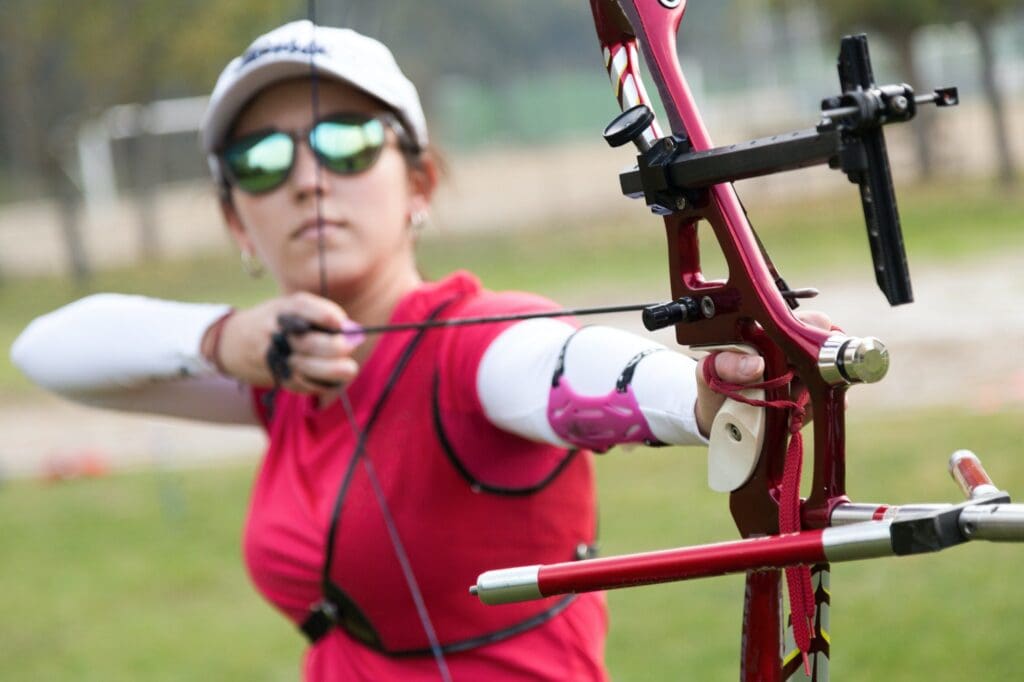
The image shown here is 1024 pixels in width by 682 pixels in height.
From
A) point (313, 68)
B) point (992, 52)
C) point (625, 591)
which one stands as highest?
point (992, 52)

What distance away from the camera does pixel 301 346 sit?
1861mm

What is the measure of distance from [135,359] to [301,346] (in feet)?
1.45

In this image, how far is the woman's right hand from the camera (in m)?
1.84

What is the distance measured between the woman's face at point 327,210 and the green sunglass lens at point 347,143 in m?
0.01

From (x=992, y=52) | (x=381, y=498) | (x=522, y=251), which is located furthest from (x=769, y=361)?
(x=522, y=251)

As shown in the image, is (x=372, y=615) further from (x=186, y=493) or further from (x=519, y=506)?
(x=186, y=493)

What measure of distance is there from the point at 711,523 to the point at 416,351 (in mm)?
3962

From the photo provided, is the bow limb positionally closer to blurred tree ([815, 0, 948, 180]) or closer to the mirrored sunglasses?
the mirrored sunglasses

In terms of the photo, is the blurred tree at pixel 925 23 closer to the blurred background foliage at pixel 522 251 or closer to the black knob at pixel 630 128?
the blurred background foliage at pixel 522 251

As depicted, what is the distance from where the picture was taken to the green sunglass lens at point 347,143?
2.01 m

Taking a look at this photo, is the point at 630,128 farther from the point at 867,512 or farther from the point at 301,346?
the point at 301,346

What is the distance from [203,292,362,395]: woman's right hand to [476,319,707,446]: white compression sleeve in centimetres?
20

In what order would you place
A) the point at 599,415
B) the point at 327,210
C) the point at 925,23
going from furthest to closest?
the point at 925,23, the point at 327,210, the point at 599,415

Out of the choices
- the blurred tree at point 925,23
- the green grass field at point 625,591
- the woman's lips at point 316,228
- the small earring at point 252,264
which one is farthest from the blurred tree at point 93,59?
the woman's lips at point 316,228
